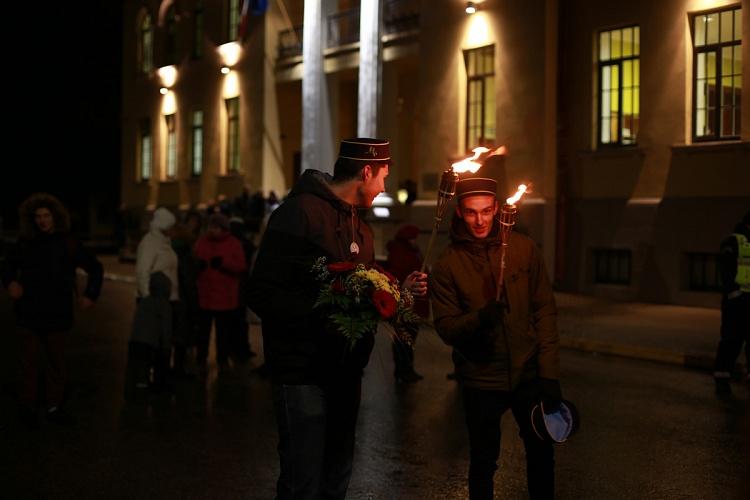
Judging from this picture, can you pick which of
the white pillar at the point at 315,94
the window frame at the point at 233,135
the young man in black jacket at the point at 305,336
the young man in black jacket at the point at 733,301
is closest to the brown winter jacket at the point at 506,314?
the young man in black jacket at the point at 305,336

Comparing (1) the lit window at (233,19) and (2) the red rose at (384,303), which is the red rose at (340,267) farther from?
(1) the lit window at (233,19)

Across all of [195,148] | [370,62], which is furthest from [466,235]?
[195,148]

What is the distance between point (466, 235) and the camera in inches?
199

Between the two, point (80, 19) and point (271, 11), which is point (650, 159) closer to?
point (271, 11)

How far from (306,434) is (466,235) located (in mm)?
1400

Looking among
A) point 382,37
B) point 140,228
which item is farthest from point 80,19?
point 382,37

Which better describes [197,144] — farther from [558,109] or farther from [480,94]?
[558,109]

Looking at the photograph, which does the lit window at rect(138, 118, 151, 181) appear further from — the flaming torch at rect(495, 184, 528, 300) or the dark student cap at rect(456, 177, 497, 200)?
the flaming torch at rect(495, 184, 528, 300)

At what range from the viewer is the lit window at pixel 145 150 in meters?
39.5

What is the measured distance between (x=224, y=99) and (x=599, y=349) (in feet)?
73.8

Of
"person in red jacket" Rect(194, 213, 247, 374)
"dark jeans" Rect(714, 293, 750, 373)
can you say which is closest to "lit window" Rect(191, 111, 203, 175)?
"person in red jacket" Rect(194, 213, 247, 374)

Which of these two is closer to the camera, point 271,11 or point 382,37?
point 382,37

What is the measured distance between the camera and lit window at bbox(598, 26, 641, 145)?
19.7m

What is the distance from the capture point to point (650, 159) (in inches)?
754
